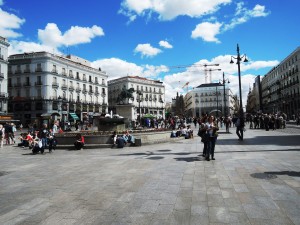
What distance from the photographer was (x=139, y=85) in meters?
84.1

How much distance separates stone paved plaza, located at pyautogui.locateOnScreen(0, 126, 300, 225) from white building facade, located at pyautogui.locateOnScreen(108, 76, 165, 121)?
73328 millimetres

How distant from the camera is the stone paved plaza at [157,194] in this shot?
162 inches

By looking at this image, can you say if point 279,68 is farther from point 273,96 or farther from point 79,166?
→ point 79,166

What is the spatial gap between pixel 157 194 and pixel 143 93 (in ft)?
263

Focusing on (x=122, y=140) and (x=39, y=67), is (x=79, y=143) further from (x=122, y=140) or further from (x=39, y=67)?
(x=39, y=67)

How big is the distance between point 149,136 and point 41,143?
632 cm

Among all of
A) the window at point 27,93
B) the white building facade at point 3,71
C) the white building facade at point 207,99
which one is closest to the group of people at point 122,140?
the white building facade at point 3,71

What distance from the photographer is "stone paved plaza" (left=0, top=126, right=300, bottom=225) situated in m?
4.11

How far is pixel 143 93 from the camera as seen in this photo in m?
85.1

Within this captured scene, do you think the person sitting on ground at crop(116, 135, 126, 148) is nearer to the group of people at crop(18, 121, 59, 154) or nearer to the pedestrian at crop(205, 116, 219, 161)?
the group of people at crop(18, 121, 59, 154)

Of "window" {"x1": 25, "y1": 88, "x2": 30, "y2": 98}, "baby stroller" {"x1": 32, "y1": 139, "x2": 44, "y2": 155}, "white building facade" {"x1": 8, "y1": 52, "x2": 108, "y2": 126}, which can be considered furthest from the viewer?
"window" {"x1": 25, "y1": 88, "x2": 30, "y2": 98}

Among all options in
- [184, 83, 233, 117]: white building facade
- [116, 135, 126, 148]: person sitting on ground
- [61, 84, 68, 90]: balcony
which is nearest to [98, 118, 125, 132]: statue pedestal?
[116, 135, 126, 148]: person sitting on ground

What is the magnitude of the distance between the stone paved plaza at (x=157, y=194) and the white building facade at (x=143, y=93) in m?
73.3

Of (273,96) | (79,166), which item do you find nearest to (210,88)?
(273,96)
